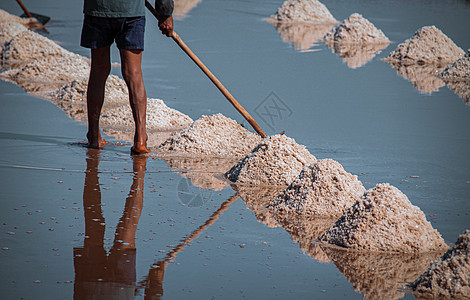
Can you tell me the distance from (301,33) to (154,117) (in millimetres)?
6864

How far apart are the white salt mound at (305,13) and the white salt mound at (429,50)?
13.4 ft

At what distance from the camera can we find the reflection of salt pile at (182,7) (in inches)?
555

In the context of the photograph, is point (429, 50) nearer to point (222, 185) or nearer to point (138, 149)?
point (138, 149)

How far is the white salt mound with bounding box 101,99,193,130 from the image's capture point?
18.0ft

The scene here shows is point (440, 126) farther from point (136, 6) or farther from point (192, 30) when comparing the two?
point (192, 30)

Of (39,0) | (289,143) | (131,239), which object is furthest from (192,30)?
(131,239)

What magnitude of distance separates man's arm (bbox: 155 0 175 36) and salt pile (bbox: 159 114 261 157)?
27.3 inches

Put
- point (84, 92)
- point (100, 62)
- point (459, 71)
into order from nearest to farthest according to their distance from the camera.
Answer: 1. point (100, 62)
2. point (84, 92)
3. point (459, 71)

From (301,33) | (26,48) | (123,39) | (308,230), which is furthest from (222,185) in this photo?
(301,33)

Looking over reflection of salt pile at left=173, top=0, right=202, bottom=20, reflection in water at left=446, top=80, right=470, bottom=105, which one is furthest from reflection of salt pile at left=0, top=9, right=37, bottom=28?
reflection in water at left=446, top=80, right=470, bottom=105

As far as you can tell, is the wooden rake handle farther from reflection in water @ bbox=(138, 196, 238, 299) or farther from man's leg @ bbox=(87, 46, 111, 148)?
Result: reflection in water @ bbox=(138, 196, 238, 299)

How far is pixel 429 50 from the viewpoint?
905 cm

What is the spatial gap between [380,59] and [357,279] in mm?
6930

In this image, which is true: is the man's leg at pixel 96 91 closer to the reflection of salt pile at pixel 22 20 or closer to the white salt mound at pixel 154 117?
the white salt mound at pixel 154 117
